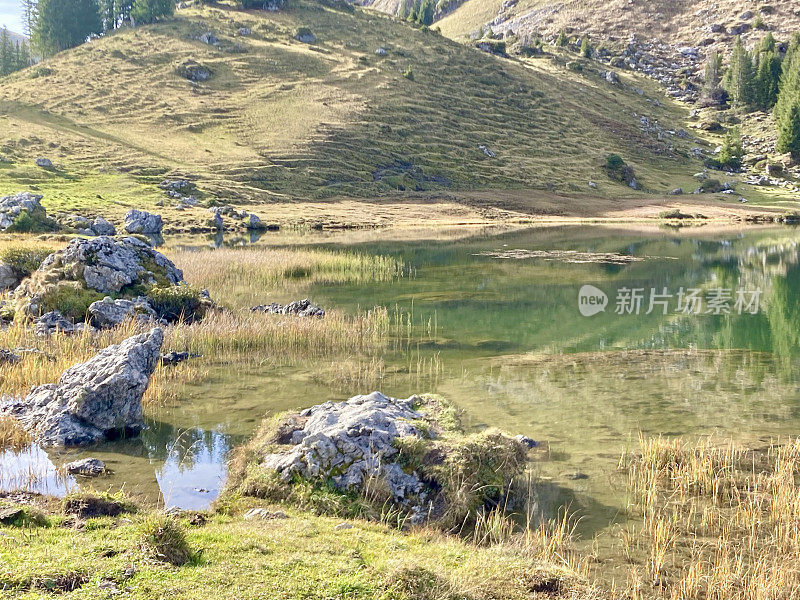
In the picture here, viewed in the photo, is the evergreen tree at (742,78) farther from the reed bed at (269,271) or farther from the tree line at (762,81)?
the reed bed at (269,271)

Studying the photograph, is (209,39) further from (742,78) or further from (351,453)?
(351,453)

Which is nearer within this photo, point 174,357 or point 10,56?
point 174,357

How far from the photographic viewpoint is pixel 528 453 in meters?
13.4

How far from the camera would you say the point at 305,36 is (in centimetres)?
16250

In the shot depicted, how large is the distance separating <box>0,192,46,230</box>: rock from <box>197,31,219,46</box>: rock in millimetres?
103052

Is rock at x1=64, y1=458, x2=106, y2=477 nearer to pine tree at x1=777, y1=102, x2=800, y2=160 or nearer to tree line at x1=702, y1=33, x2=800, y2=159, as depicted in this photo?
pine tree at x1=777, y1=102, x2=800, y2=160

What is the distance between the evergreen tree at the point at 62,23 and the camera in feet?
476

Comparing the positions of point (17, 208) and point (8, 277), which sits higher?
point (17, 208)

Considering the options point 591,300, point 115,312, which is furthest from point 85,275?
point 591,300

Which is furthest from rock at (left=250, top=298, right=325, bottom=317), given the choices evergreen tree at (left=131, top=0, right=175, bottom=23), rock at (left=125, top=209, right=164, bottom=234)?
evergreen tree at (left=131, top=0, right=175, bottom=23)

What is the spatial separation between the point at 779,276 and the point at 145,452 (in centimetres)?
4109

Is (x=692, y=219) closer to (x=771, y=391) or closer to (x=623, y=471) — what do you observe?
(x=771, y=391)

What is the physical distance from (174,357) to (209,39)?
147521 millimetres

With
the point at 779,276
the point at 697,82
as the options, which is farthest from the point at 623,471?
the point at 697,82
